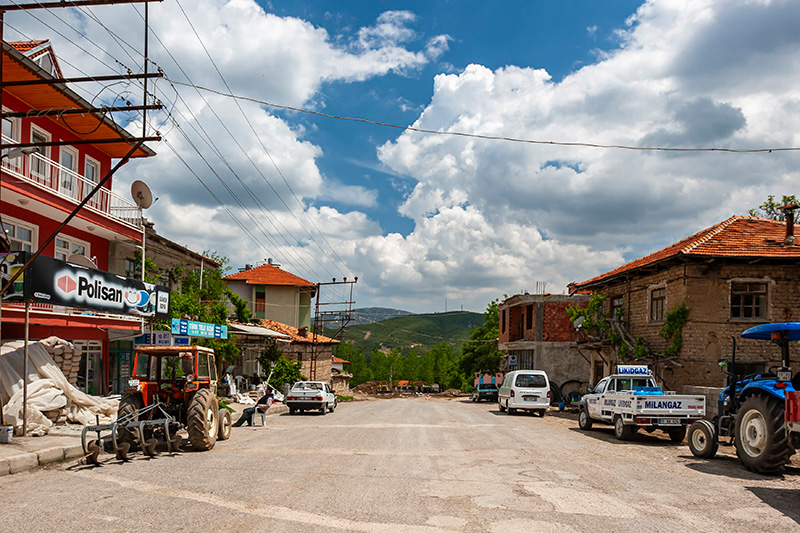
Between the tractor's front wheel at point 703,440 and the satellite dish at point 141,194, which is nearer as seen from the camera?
the tractor's front wheel at point 703,440

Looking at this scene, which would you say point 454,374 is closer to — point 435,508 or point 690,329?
point 690,329

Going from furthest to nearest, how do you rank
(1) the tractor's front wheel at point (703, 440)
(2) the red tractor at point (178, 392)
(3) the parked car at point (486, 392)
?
(3) the parked car at point (486, 392), (2) the red tractor at point (178, 392), (1) the tractor's front wheel at point (703, 440)

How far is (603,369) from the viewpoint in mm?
32406

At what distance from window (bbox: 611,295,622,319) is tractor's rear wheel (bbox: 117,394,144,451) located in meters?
22.3

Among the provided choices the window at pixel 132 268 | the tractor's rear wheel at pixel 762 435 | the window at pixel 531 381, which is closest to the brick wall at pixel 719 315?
the window at pixel 531 381

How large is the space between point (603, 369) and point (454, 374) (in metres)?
58.8

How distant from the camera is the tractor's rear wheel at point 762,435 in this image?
403 inches

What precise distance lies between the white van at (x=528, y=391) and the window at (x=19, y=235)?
19.0 m

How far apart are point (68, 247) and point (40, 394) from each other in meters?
8.08

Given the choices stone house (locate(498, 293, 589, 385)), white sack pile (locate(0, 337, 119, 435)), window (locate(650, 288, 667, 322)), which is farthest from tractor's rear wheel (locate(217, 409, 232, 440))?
stone house (locate(498, 293, 589, 385))

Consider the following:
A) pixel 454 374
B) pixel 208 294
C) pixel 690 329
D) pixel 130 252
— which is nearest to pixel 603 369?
pixel 690 329

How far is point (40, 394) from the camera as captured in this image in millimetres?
14703

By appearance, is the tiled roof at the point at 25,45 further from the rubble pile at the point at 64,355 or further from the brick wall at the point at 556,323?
the brick wall at the point at 556,323

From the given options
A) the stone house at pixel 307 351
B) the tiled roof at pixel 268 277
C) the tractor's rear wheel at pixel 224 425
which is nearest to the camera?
the tractor's rear wheel at pixel 224 425
